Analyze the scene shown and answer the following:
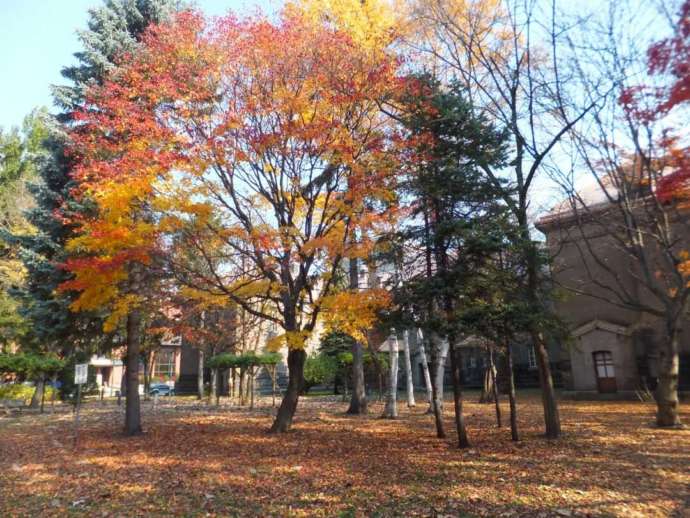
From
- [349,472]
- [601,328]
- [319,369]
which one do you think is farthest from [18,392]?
[601,328]

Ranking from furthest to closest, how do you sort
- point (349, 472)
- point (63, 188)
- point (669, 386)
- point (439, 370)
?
1. point (63, 188)
2. point (439, 370)
3. point (669, 386)
4. point (349, 472)

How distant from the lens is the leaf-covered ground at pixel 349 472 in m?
6.00

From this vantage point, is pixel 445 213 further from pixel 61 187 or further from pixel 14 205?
pixel 14 205

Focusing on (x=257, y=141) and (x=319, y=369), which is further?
(x=319, y=369)

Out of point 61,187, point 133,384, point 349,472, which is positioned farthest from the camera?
point 61,187

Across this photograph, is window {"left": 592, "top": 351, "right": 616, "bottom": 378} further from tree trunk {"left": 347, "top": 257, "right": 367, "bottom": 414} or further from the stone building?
tree trunk {"left": 347, "top": 257, "right": 367, "bottom": 414}

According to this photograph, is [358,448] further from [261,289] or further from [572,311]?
[572,311]

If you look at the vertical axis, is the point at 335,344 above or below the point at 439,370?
above

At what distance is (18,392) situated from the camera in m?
25.9

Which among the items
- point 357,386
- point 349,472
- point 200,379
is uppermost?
point 357,386

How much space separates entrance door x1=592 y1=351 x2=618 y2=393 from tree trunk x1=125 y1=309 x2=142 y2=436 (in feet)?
65.3

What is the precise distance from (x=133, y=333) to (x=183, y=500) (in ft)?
26.2

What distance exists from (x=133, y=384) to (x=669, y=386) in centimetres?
1522

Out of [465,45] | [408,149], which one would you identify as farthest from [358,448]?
[465,45]
